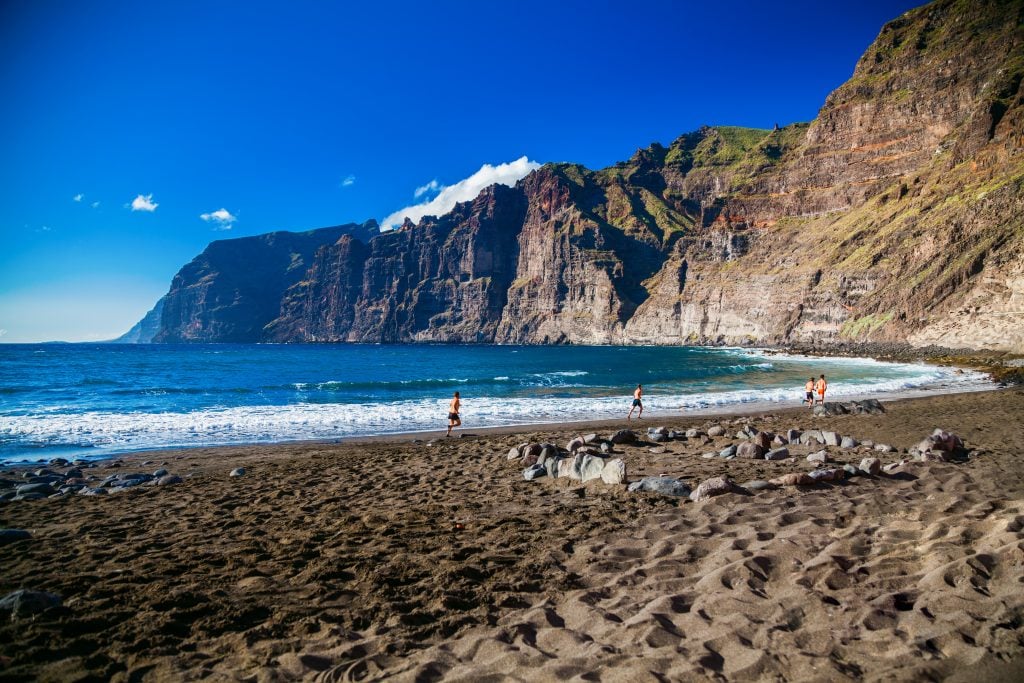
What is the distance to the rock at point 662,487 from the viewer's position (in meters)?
8.04

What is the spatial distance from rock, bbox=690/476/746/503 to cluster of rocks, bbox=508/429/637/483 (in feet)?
4.76

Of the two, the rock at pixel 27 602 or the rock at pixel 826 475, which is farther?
the rock at pixel 826 475

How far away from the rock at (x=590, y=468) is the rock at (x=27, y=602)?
755 centimetres

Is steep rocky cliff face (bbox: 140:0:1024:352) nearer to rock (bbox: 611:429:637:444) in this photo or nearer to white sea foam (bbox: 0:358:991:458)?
white sea foam (bbox: 0:358:991:458)

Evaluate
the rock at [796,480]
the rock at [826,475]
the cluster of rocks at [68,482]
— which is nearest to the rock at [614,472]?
the rock at [796,480]

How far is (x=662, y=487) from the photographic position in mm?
8172

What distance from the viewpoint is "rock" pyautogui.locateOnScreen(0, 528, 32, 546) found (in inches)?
274

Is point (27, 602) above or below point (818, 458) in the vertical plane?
above

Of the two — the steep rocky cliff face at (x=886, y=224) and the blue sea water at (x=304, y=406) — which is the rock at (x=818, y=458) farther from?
the steep rocky cliff face at (x=886, y=224)

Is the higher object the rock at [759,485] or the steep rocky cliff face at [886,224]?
the steep rocky cliff face at [886,224]

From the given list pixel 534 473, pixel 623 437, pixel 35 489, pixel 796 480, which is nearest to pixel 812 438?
pixel 623 437

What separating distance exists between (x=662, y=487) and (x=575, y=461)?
2.02 meters

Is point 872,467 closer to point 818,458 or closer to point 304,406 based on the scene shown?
point 818,458

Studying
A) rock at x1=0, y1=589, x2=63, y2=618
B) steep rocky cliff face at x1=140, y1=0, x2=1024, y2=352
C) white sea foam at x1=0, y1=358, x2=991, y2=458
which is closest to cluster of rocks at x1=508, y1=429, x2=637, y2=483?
rock at x1=0, y1=589, x2=63, y2=618
